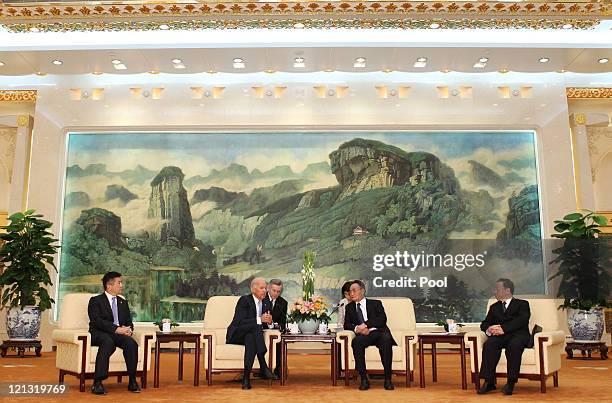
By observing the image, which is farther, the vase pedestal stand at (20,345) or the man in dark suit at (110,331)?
the vase pedestal stand at (20,345)

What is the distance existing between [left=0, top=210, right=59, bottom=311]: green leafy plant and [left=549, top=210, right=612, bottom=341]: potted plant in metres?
8.52

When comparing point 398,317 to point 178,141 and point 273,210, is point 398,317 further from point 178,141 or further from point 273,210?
point 178,141

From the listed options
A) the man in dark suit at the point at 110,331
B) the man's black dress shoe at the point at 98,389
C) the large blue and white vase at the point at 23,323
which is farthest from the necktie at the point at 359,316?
the large blue and white vase at the point at 23,323

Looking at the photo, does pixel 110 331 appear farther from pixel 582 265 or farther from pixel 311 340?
pixel 582 265

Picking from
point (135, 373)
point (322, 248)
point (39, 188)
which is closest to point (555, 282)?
point (322, 248)

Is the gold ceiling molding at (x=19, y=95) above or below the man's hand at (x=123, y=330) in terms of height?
above

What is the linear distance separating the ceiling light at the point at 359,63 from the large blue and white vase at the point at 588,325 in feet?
18.2

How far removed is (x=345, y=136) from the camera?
1189 centimetres

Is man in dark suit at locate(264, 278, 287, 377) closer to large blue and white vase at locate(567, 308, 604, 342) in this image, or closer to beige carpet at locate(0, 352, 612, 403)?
beige carpet at locate(0, 352, 612, 403)

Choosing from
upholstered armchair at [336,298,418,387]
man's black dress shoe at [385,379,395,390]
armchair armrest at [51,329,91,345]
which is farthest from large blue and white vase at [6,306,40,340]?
man's black dress shoe at [385,379,395,390]

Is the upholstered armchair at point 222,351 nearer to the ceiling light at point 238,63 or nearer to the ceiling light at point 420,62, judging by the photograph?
the ceiling light at point 238,63

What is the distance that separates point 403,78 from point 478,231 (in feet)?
10.7

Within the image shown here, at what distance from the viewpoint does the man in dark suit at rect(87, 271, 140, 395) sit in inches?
240

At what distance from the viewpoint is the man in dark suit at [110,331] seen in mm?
6098
